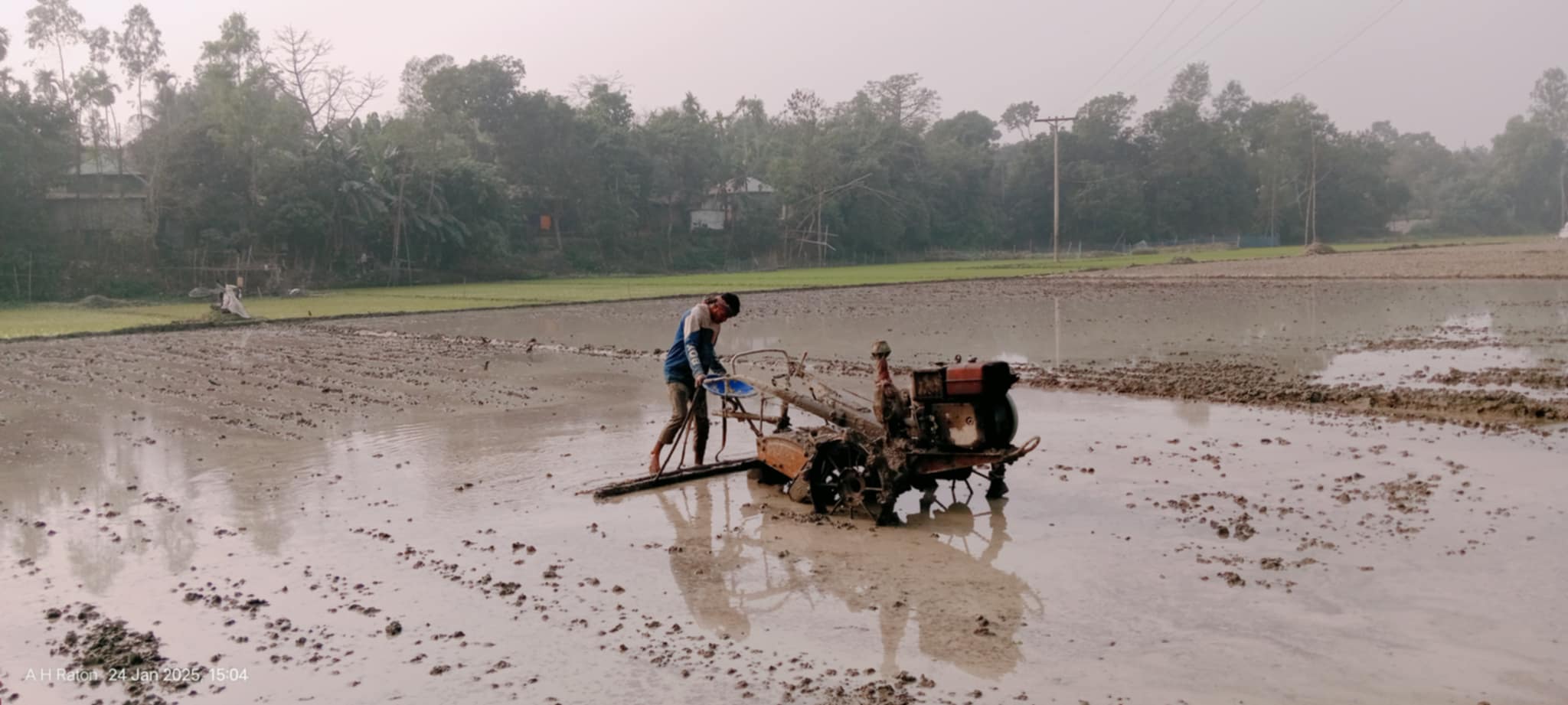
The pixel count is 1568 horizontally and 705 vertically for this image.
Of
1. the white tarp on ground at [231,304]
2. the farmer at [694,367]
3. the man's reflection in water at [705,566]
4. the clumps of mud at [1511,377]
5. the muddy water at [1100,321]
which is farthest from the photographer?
the white tarp on ground at [231,304]

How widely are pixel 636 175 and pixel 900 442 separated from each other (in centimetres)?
5885

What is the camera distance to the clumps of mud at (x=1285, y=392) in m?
11.4

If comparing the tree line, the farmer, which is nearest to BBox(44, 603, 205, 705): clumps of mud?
the farmer

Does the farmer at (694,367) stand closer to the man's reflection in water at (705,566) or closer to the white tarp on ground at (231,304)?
the man's reflection in water at (705,566)

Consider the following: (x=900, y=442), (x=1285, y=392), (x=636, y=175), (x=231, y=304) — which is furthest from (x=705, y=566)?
(x=636, y=175)

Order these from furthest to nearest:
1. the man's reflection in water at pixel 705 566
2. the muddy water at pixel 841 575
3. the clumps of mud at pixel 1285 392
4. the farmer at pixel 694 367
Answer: the clumps of mud at pixel 1285 392
the farmer at pixel 694 367
the man's reflection in water at pixel 705 566
the muddy water at pixel 841 575

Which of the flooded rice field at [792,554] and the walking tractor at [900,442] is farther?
the walking tractor at [900,442]

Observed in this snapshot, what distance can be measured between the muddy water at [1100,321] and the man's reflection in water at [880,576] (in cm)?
974

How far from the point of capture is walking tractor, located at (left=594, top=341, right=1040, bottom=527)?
26.2ft

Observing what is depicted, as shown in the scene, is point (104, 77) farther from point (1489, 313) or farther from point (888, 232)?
point (1489, 313)

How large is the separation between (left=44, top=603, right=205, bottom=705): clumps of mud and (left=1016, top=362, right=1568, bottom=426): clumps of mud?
428 inches

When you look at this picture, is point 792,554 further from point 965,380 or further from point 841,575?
point 965,380

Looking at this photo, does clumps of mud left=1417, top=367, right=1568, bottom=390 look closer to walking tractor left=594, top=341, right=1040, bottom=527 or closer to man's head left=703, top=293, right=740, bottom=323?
walking tractor left=594, top=341, right=1040, bottom=527

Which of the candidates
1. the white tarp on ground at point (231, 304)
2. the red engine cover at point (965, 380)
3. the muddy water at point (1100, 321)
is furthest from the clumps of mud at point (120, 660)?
the white tarp on ground at point (231, 304)
